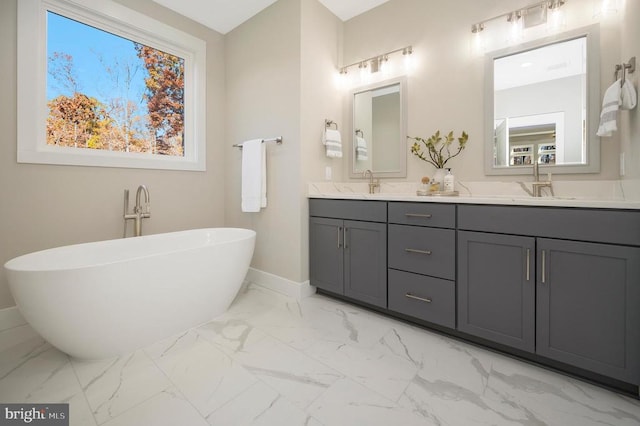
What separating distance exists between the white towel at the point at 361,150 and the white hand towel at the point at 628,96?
1.69 meters

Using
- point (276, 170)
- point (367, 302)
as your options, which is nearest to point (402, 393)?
point (367, 302)

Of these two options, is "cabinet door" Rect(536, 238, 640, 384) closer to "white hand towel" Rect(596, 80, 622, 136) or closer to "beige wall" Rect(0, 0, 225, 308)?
"white hand towel" Rect(596, 80, 622, 136)

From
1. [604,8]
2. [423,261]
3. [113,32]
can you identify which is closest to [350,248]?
[423,261]

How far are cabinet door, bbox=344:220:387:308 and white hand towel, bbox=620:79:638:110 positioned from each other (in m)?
1.38

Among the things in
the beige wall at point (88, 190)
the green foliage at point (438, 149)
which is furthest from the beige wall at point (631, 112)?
the beige wall at point (88, 190)

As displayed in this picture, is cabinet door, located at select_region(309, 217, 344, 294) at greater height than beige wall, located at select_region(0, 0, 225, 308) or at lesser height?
lesser

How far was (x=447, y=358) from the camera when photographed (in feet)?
5.22

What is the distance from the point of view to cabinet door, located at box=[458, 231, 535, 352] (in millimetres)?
1468

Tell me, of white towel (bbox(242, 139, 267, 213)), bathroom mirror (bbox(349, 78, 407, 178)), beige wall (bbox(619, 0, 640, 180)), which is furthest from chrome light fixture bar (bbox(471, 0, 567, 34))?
white towel (bbox(242, 139, 267, 213))

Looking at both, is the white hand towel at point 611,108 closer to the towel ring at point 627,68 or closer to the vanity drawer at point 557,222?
the towel ring at point 627,68

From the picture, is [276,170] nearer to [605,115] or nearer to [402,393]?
[402,393]

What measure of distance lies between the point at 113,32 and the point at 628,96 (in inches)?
140

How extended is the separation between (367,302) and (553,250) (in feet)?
3.92

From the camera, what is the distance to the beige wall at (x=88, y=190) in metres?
1.86
